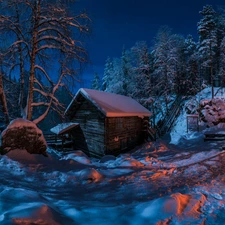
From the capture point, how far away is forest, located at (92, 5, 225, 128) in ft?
90.8

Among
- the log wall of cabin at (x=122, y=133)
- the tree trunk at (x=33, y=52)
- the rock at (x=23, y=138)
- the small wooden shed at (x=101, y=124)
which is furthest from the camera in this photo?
the log wall of cabin at (x=122, y=133)

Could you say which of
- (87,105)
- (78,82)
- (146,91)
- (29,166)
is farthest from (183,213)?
(146,91)

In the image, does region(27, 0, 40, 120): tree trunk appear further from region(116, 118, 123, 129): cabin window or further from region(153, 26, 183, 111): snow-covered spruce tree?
region(153, 26, 183, 111): snow-covered spruce tree

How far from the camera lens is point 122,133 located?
51.3ft

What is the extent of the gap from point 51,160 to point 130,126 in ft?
36.2

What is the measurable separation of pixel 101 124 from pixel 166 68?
18.2 m

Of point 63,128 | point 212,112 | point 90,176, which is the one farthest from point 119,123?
point 212,112

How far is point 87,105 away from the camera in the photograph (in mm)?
15375

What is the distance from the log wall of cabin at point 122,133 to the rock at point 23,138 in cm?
711

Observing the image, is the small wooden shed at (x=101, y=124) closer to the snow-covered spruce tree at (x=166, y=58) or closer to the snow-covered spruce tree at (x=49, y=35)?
the snow-covered spruce tree at (x=49, y=35)

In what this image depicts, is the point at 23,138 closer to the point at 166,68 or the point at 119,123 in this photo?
the point at 119,123

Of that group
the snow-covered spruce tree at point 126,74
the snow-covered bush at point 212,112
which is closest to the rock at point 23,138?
the snow-covered bush at point 212,112

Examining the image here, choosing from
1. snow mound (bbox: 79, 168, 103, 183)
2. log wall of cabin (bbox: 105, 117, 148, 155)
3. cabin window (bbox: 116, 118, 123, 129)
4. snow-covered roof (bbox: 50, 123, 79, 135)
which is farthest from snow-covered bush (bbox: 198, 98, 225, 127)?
snow mound (bbox: 79, 168, 103, 183)

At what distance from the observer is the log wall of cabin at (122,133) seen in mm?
13977
